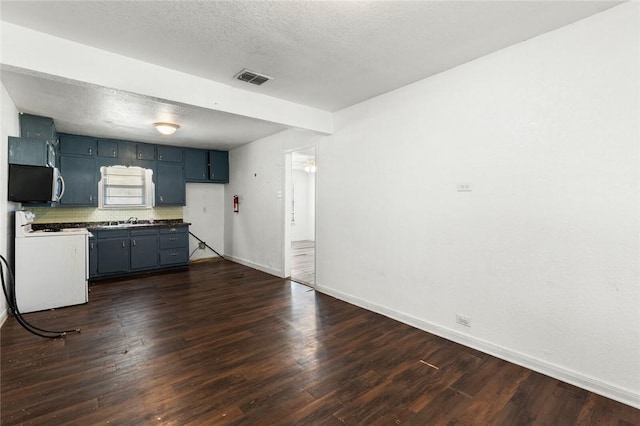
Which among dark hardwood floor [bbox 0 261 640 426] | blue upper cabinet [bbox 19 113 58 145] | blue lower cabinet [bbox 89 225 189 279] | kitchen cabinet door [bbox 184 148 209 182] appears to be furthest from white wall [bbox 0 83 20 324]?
kitchen cabinet door [bbox 184 148 209 182]

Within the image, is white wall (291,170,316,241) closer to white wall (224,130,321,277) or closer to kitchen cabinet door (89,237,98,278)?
white wall (224,130,321,277)

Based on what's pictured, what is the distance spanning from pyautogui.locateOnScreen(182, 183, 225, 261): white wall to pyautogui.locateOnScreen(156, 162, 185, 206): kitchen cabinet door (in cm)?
48

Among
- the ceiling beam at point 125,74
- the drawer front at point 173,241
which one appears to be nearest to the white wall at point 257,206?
the drawer front at point 173,241

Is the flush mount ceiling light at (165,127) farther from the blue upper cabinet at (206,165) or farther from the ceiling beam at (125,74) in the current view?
the blue upper cabinet at (206,165)

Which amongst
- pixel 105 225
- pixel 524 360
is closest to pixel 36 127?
pixel 105 225

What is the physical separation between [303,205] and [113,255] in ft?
20.0

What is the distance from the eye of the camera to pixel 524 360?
255 cm

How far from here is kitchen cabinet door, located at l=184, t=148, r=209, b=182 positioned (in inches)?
262

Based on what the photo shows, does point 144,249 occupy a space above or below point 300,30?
below

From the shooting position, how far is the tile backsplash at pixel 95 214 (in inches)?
211

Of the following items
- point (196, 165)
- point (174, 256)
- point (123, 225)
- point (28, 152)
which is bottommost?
point (174, 256)

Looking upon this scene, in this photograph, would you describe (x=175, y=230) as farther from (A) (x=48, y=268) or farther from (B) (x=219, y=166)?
(A) (x=48, y=268)

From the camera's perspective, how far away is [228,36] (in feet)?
7.92

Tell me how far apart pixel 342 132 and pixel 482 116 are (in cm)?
192
